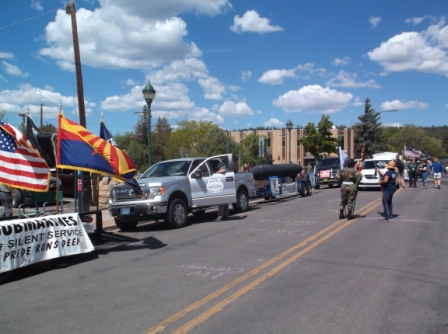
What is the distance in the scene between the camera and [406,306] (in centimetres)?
523

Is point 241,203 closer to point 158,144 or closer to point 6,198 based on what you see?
point 6,198

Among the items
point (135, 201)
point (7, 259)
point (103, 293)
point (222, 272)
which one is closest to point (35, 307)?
point (103, 293)

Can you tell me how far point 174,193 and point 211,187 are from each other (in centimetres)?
167

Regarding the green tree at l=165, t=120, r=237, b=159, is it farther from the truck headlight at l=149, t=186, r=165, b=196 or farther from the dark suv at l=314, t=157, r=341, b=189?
the truck headlight at l=149, t=186, r=165, b=196

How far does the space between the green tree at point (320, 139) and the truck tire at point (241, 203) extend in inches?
1556

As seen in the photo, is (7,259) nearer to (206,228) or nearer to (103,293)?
(103,293)

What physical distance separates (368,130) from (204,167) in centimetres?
6843

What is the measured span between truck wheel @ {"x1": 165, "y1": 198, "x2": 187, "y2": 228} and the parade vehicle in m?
6.73

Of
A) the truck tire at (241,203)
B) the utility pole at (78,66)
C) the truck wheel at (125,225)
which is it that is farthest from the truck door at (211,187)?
the utility pole at (78,66)

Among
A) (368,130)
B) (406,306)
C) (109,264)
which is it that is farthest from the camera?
(368,130)

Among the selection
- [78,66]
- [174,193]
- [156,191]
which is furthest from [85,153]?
[78,66]

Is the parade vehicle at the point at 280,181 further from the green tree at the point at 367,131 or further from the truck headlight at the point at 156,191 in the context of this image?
the green tree at the point at 367,131

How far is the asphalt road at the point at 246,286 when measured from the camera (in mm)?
4770

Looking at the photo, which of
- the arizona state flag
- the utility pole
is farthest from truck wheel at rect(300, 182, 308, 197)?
the arizona state flag
